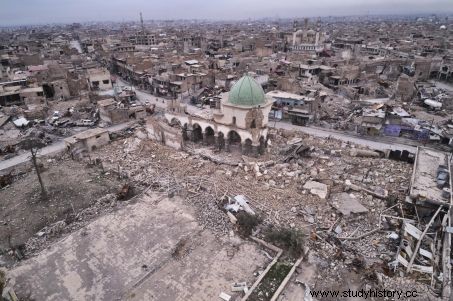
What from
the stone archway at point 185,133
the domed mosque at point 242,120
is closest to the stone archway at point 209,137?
the domed mosque at point 242,120

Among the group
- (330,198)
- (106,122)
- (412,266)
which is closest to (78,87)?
(106,122)

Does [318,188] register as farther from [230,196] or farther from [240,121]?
[240,121]

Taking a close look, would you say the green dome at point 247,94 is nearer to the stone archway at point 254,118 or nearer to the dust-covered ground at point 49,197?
the stone archway at point 254,118

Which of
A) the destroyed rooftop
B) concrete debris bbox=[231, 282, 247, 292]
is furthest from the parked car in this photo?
concrete debris bbox=[231, 282, 247, 292]

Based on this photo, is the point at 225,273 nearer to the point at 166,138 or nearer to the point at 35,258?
the point at 35,258

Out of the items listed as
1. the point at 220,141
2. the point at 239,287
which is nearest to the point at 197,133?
the point at 220,141
